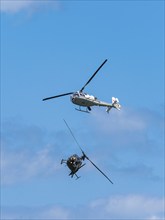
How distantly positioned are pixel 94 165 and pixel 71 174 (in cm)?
1719

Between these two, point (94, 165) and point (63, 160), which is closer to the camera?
point (94, 165)

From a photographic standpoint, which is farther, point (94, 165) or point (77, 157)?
point (77, 157)

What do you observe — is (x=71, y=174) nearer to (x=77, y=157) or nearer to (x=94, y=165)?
(x=77, y=157)

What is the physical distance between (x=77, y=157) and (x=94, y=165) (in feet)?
63.9

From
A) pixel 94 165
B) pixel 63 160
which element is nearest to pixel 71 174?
pixel 63 160

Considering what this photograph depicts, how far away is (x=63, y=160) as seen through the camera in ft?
645

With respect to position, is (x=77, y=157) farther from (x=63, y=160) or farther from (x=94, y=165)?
(x=94, y=165)

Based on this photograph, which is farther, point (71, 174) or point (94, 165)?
point (71, 174)

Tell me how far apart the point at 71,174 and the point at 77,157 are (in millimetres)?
4243

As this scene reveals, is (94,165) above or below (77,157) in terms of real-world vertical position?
below

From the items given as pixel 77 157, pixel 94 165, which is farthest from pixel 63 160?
pixel 94 165

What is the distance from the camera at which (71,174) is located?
19438 centimetres

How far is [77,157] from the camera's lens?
647ft
